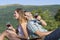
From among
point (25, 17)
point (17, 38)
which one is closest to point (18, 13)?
point (25, 17)

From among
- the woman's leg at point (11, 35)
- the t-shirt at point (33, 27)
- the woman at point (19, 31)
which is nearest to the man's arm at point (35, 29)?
the t-shirt at point (33, 27)

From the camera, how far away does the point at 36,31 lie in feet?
11.6

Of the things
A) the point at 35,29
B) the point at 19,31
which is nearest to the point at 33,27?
the point at 35,29

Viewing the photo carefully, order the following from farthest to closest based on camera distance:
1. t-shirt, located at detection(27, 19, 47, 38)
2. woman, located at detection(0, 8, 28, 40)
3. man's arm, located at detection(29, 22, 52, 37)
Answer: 1. woman, located at detection(0, 8, 28, 40)
2. t-shirt, located at detection(27, 19, 47, 38)
3. man's arm, located at detection(29, 22, 52, 37)

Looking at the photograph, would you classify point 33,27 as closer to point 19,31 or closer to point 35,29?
point 35,29

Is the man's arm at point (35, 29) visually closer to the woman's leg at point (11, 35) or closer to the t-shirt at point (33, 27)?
the t-shirt at point (33, 27)

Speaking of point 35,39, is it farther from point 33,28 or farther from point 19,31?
point 19,31

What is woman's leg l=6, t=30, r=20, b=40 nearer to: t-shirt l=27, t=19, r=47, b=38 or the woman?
the woman

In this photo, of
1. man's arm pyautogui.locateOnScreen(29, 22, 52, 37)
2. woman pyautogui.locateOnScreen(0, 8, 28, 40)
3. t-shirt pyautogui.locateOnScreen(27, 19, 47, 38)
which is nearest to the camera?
man's arm pyautogui.locateOnScreen(29, 22, 52, 37)

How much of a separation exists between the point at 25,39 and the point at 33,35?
17cm

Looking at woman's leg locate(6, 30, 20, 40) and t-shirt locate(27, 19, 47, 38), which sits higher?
t-shirt locate(27, 19, 47, 38)

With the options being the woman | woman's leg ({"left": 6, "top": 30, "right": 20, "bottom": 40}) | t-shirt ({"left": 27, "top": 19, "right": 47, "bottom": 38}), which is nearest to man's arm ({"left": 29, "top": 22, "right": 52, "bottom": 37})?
t-shirt ({"left": 27, "top": 19, "right": 47, "bottom": 38})

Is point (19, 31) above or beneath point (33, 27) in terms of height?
beneath

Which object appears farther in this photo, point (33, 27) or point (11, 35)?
point (11, 35)
